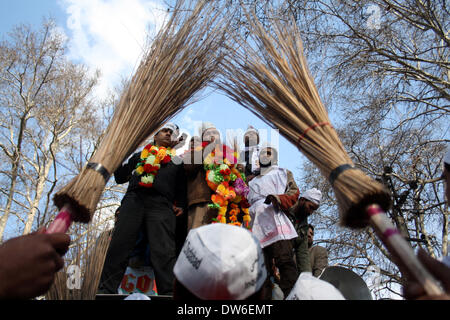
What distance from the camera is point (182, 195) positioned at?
330cm

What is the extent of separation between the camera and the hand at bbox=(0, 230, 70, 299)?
3.18ft

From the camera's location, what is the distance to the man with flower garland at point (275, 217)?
2.94 meters

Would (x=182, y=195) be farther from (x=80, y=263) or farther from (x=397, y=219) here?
(x=397, y=219)

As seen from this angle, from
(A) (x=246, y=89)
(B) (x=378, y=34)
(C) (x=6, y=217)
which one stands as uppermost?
(B) (x=378, y=34)

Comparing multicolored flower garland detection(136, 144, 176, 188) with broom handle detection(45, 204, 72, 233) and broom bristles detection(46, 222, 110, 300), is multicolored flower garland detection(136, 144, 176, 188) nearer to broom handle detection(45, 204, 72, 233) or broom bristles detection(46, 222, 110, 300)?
broom bristles detection(46, 222, 110, 300)

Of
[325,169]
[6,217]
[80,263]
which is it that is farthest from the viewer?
[6,217]

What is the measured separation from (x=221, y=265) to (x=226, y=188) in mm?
2173

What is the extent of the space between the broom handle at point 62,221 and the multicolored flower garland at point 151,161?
1.55m

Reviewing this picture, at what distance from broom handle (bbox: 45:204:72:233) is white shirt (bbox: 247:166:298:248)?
6.24ft

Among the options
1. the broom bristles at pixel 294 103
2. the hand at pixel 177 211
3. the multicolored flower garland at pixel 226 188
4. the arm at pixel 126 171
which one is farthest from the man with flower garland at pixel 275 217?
the broom bristles at pixel 294 103

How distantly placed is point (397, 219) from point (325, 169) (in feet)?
12.7

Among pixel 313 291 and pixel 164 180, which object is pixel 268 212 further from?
pixel 313 291
